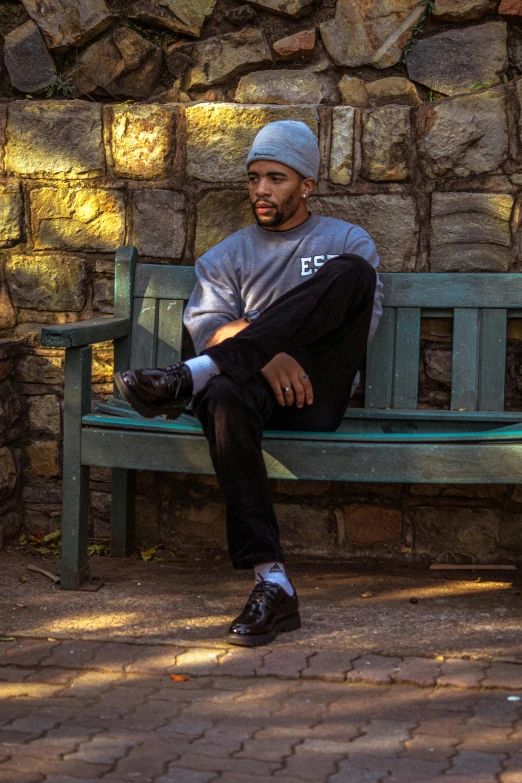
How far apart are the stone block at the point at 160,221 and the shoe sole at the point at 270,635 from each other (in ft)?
5.33

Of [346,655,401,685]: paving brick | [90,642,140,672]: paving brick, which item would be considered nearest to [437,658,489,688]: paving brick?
[346,655,401,685]: paving brick

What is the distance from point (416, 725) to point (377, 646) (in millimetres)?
558

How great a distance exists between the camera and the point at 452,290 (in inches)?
155

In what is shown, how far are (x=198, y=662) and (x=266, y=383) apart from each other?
888mm

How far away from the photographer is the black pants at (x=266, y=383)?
3.17 meters

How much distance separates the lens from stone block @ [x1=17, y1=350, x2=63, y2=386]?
4332mm

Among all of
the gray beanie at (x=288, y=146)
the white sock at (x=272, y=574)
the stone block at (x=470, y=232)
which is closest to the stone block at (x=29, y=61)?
the gray beanie at (x=288, y=146)

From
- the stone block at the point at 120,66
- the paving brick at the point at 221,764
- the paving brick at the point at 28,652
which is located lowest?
the paving brick at the point at 221,764

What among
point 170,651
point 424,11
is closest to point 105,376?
point 170,651

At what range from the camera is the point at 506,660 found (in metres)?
2.99

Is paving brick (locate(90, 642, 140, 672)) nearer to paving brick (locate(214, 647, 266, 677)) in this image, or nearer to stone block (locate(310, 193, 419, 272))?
paving brick (locate(214, 647, 266, 677))

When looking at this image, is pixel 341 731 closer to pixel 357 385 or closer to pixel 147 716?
pixel 147 716

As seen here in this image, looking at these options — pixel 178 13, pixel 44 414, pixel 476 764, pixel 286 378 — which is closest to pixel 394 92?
pixel 178 13

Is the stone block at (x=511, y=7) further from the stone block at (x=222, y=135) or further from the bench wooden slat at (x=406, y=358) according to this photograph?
the bench wooden slat at (x=406, y=358)
